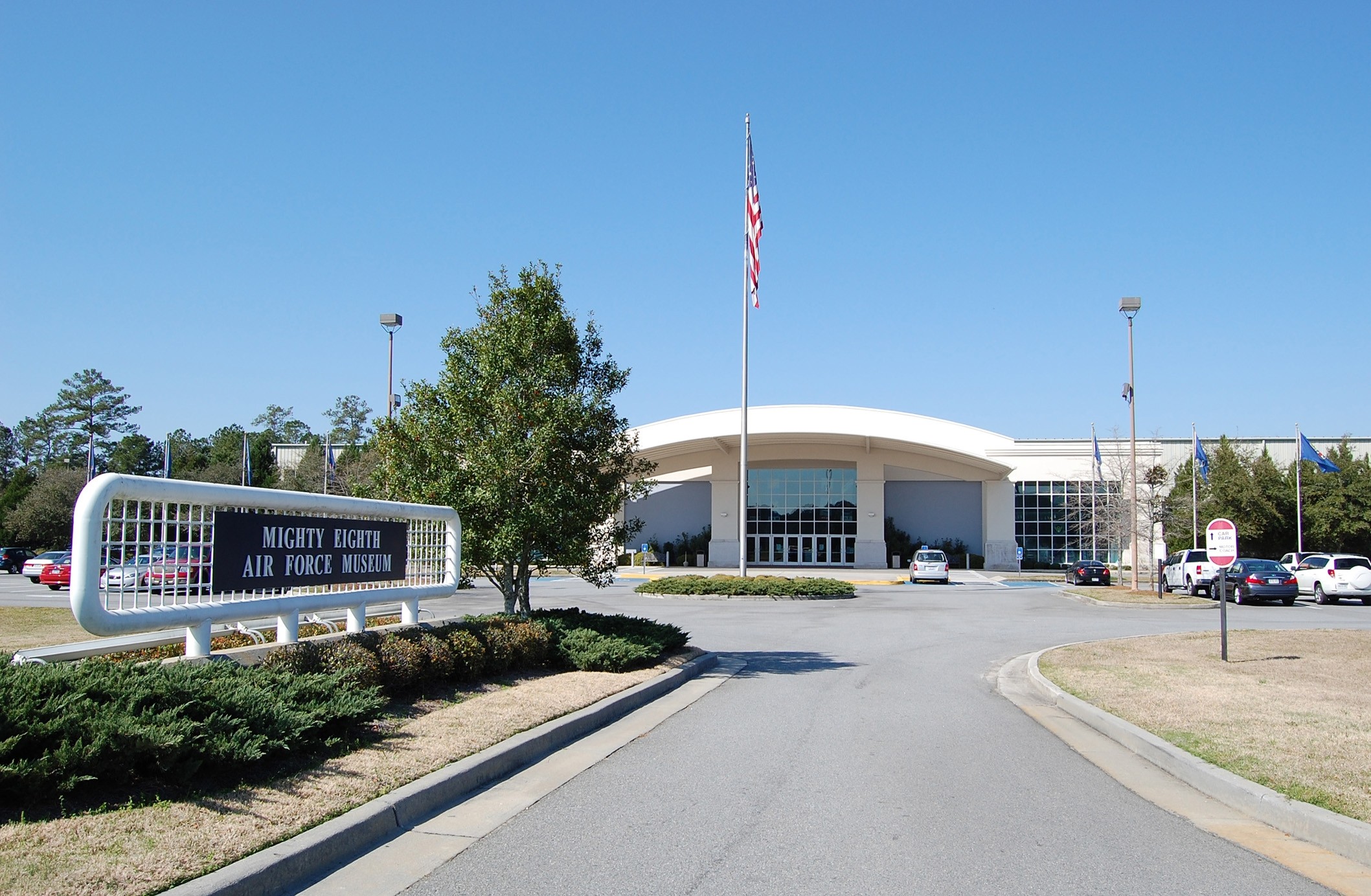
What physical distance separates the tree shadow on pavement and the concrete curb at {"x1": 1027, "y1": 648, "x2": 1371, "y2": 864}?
17.0 ft

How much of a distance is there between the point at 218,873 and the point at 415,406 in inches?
394

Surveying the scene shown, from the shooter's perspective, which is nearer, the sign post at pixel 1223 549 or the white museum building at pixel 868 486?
the sign post at pixel 1223 549

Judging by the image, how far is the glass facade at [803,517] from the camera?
195 ft

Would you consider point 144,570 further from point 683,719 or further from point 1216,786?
point 1216,786

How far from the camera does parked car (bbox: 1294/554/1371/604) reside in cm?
3319

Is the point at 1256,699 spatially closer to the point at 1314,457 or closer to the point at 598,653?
the point at 598,653

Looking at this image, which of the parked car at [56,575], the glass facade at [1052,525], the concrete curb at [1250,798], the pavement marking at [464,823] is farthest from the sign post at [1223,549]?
the glass facade at [1052,525]

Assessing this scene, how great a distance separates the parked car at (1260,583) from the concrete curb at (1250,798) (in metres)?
25.5

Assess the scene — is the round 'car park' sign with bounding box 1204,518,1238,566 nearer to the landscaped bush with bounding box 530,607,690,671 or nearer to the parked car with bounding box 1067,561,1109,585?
the landscaped bush with bounding box 530,607,690,671

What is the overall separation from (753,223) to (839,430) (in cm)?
2624

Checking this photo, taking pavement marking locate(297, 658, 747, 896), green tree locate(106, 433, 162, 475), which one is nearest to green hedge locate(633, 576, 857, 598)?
pavement marking locate(297, 658, 747, 896)

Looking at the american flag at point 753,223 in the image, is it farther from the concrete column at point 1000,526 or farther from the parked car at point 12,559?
the parked car at point 12,559

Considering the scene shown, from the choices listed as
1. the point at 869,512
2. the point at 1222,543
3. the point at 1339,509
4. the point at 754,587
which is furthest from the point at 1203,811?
the point at 1339,509

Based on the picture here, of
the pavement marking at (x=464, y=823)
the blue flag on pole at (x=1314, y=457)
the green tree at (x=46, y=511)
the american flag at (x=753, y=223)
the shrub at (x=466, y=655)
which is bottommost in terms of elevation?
the pavement marking at (x=464, y=823)
